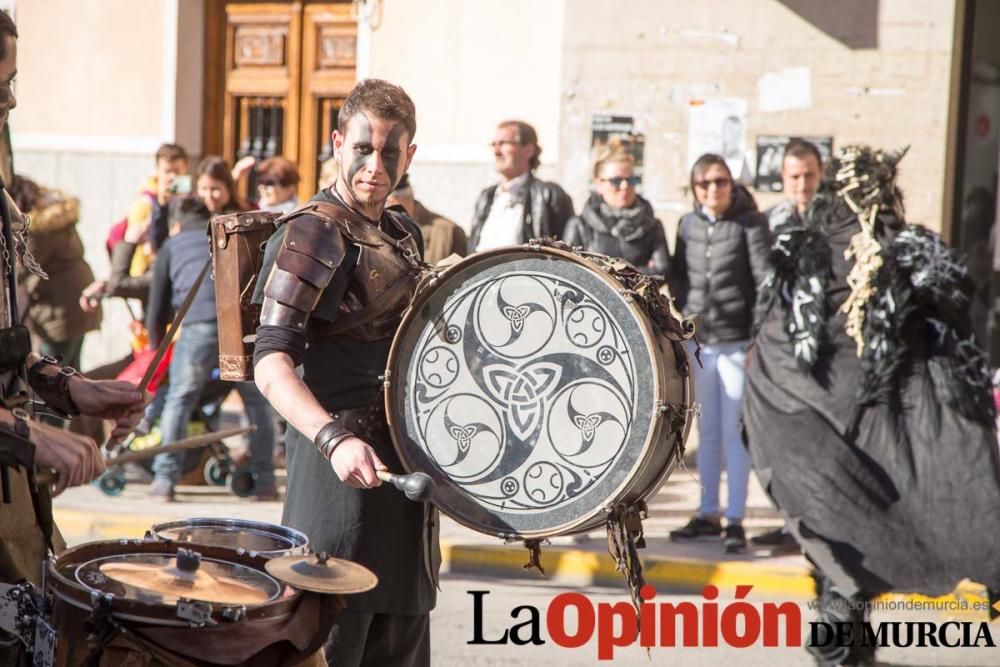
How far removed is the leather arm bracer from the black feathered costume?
3.02 m

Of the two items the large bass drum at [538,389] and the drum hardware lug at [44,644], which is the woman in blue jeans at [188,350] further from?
the drum hardware lug at [44,644]

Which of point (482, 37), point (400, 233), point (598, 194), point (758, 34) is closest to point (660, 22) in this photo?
point (758, 34)

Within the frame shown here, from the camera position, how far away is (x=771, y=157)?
980 cm

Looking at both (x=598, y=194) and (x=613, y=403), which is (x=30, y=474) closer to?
(x=613, y=403)

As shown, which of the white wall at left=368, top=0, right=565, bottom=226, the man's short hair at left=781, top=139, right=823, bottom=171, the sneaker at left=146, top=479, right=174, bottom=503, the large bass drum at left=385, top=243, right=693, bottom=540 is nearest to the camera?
the large bass drum at left=385, top=243, right=693, bottom=540

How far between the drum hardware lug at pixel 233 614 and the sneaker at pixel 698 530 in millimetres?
5062

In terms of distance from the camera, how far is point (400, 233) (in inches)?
146

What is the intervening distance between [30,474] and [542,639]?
359 centimetres

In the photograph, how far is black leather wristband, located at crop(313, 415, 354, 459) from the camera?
3164 mm

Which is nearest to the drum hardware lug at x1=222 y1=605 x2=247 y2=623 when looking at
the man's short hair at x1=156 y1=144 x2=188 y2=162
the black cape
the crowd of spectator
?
the black cape

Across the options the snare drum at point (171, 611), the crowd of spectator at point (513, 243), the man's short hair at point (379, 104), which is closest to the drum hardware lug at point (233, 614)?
the snare drum at point (171, 611)

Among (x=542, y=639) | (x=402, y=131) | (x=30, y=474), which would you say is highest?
(x=402, y=131)

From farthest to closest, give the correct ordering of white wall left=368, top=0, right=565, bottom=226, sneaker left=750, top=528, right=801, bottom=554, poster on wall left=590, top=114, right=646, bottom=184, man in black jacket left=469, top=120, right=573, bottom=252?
white wall left=368, top=0, right=565, bottom=226 < poster on wall left=590, top=114, right=646, bottom=184 < man in black jacket left=469, top=120, right=573, bottom=252 < sneaker left=750, top=528, right=801, bottom=554

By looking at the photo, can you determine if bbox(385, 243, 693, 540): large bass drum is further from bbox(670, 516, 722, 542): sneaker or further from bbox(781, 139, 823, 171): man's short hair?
bbox(781, 139, 823, 171): man's short hair
